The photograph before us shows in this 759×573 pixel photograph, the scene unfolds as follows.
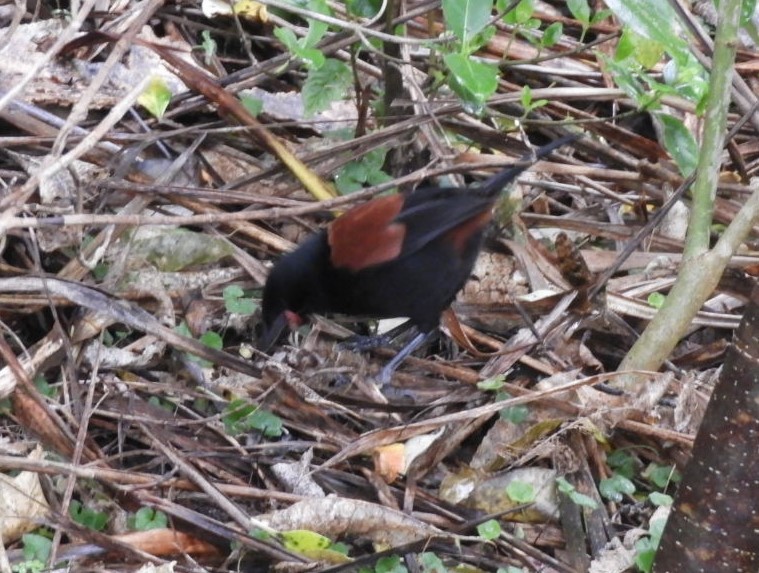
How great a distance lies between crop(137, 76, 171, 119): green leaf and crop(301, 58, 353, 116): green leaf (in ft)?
1.53

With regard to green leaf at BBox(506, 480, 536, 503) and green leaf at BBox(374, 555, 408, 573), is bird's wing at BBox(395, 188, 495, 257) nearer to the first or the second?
green leaf at BBox(506, 480, 536, 503)

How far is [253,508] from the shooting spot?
9.84 ft

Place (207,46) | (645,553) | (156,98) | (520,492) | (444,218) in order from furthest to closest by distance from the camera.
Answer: (207,46)
(156,98)
(444,218)
(520,492)
(645,553)

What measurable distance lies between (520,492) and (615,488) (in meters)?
0.30

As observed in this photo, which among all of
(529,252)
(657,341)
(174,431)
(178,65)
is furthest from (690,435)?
(178,65)

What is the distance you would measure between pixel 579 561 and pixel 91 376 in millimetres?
1398

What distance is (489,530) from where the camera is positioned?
2877mm

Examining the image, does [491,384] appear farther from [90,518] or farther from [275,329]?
[90,518]

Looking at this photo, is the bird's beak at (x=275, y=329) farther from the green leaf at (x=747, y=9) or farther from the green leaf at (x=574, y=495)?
the green leaf at (x=747, y=9)

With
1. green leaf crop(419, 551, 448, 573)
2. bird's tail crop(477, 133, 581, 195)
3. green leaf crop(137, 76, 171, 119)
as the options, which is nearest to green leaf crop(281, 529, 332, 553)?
green leaf crop(419, 551, 448, 573)

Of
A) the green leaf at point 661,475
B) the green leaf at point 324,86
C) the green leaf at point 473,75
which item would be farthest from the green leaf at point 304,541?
the green leaf at point 324,86

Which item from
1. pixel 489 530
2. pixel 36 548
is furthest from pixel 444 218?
pixel 36 548

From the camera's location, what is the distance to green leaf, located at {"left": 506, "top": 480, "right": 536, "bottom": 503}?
2979 mm

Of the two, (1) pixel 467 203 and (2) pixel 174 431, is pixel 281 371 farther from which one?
(1) pixel 467 203
